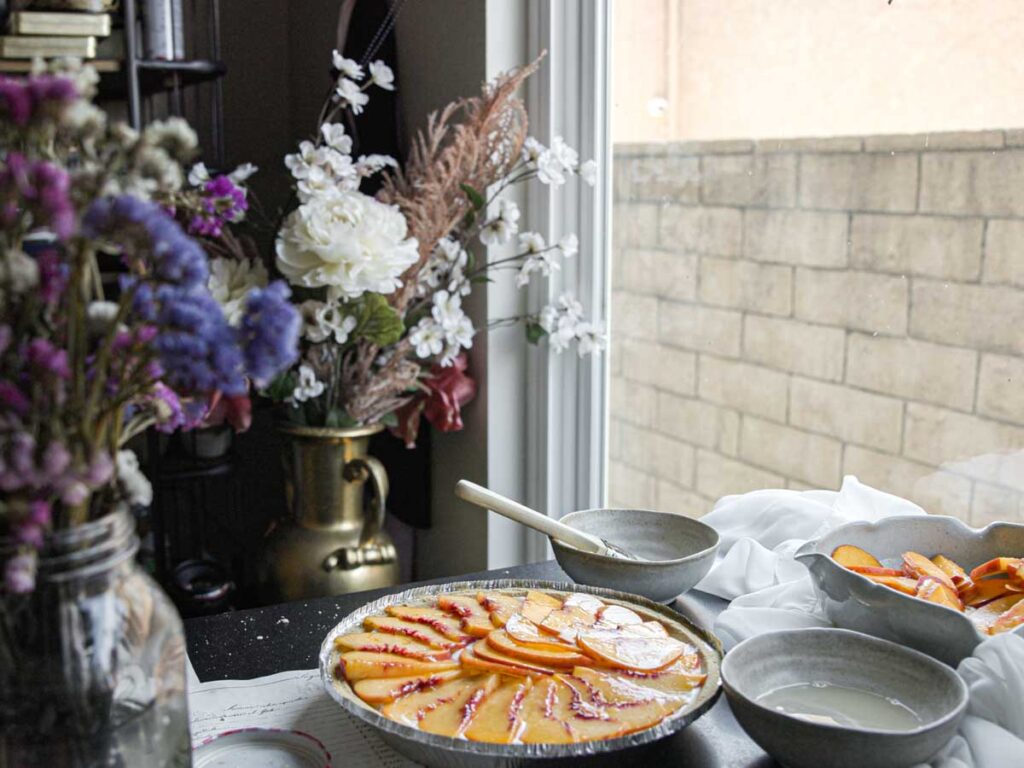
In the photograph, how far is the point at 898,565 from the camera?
1.02 m

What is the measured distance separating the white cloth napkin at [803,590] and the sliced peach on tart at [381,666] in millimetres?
309

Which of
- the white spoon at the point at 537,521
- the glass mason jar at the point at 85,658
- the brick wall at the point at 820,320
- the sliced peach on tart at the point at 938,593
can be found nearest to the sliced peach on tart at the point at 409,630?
the white spoon at the point at 537,521

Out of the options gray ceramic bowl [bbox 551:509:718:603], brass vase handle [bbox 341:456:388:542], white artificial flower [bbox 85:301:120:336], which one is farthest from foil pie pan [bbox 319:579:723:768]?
brass vase handle [bbox 341:456:388:542]

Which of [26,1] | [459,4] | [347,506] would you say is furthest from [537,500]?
[26,1]

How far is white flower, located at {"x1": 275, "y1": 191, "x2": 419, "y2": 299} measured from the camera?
1.32 metres

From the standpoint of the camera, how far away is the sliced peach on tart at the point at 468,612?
35.4 inches

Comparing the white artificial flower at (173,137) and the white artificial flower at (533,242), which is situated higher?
the white artificial flower at (173,137)

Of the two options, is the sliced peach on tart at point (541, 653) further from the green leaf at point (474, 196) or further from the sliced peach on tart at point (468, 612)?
the green leaf at point (474, 196)

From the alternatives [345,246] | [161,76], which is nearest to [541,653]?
[345,246]

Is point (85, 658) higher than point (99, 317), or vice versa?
point (99, 317)

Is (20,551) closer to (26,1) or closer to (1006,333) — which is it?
(1006,333)

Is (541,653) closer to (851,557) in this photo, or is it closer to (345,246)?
(851,557)

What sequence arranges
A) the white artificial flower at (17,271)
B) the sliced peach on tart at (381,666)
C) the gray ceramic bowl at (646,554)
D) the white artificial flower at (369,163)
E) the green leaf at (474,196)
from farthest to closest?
the green leaf at (474,196)
the white artificial flower at (369,163)
the gray ceramic bowl at (646,554)
the sliced peach on tart at (381,666)
the white artificial flower at (17,271)

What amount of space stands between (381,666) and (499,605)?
6.7 inches
